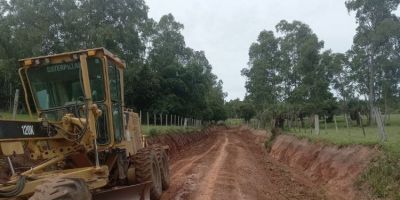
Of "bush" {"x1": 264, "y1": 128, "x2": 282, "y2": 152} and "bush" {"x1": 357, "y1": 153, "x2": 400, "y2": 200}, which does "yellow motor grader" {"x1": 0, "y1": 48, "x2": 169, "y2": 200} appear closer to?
"bush" {"x1": 357, "y1": 153, "x2": 400, "y2": 200}

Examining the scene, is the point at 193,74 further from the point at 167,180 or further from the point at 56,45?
the point at 167,180

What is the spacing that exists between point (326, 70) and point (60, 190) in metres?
48.8

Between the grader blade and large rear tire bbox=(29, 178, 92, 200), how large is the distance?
62.3 inches

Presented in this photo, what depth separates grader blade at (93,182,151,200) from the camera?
8720 millimetres

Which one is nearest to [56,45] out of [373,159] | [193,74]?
[193,74]

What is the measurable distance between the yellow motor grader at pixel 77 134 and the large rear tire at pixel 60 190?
0.03 m

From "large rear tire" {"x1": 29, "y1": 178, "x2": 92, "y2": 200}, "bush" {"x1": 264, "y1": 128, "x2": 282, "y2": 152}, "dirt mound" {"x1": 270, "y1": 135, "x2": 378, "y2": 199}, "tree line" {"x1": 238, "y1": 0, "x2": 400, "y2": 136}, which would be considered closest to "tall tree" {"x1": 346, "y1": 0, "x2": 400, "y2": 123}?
"tree line" {"x1": 238, "y1": 0, "x2": 400, "y2": 136}

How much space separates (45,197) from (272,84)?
2158 inches

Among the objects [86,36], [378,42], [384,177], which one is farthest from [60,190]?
[378,42]

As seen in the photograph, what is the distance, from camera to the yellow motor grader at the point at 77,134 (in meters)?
7.55

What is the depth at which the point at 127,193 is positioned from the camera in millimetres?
9367

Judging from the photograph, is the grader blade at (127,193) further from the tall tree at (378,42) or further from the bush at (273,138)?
the tall tree at (378,42)

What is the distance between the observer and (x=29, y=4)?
130 feet

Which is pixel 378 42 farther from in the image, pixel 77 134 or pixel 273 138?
pixel 77 134
